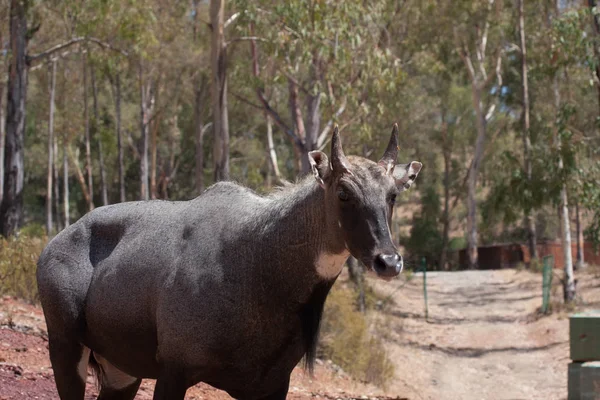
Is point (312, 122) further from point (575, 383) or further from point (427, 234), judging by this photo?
point (427, 234)

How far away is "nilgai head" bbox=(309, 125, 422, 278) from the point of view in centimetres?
442

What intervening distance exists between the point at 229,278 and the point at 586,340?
2.73 metres

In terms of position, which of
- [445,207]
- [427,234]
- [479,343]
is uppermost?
[445,207]

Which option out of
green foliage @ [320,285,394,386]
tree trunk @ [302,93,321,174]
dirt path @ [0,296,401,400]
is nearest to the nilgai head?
dirt path @ [0,296,401,400]

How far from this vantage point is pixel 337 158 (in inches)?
183

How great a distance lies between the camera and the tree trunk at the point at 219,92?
51.4 ft

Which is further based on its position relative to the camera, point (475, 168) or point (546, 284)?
point (475, 168)

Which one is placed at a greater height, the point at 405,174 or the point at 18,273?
the point at 405,174

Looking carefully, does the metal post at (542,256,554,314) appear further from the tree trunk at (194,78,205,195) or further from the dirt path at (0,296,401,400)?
the tree trunk at (194,78,205,195)

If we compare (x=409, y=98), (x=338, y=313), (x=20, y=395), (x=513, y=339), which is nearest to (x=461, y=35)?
(x=409, y=98)

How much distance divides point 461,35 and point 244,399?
123 ft

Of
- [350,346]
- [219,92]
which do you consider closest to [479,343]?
[350,346]

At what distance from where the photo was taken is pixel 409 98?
39969 millimetres

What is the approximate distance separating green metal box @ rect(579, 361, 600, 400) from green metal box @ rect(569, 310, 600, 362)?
41 centimetres
